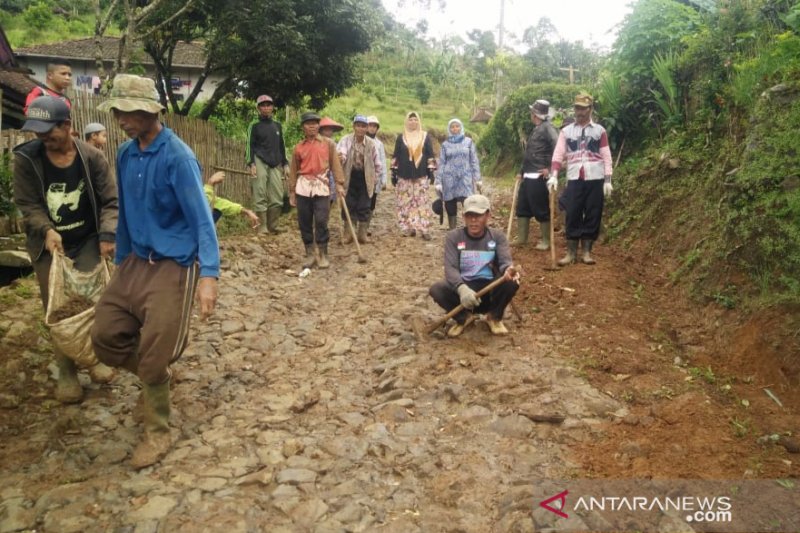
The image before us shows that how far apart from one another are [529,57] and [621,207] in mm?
37344

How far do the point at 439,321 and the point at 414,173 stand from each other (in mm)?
5042

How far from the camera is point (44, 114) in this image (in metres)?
3.85

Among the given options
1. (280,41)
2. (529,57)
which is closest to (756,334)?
(280,41)

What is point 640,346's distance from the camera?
5.16m

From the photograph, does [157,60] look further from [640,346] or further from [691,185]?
[640,346]

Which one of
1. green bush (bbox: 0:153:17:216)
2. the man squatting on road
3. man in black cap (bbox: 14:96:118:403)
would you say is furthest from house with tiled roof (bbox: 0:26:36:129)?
man in black cap (bbox: 14:96:118:403)

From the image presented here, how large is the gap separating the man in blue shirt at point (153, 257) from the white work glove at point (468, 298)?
2.26 m

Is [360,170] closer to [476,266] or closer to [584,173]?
[584,173]

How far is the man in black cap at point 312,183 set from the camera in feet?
26.7

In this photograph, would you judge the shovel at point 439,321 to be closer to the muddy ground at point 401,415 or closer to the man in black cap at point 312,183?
the muddy ground at point 401,415

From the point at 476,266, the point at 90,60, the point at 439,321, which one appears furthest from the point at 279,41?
the point at 90,60

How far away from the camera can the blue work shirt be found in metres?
3.48

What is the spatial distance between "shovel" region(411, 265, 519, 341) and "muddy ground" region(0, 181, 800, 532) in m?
0.11

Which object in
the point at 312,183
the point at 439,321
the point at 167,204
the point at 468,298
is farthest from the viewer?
the point at 312,183
